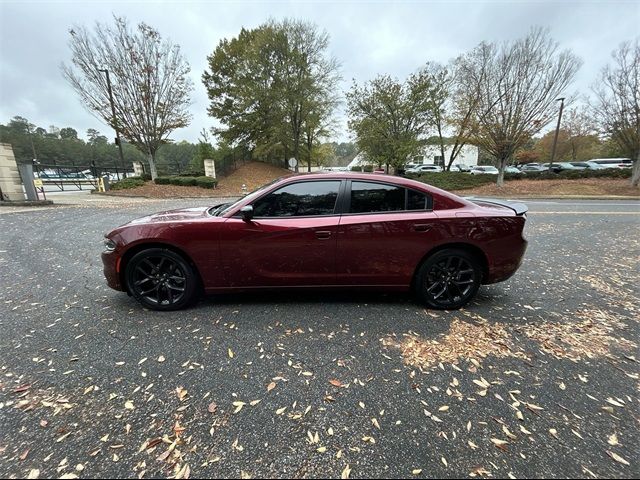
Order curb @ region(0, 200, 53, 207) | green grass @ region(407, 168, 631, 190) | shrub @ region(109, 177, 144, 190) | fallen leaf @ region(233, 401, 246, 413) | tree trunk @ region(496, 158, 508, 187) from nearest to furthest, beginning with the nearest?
1. fallen leaf @ region(233, 401, 246, 413)
2. curb @ region(0, 200, 53, 207)
3. shrub @ region(109, 177, 144, 190)
4. tree trunk @ region(496, 158, 508, 187)
5. green grass @ region(407, 168, 631, 190)

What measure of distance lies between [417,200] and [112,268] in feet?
11.3

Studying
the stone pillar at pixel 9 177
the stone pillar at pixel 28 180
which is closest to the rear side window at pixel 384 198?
the stone pillar at pixel 28 180

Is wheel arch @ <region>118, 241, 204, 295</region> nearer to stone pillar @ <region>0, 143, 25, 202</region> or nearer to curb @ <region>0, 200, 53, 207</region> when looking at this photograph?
curb @ <region>0, 200, 53, 207</region>

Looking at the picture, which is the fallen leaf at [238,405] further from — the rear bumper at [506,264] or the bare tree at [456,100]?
the bare tree at [456,100]

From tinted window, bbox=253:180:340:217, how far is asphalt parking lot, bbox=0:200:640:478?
108cm

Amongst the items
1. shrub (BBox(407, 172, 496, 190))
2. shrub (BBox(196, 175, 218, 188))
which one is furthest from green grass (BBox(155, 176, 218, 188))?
shrub (BBox(407, 172, 496, 190))

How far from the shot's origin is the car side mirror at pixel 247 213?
2949 millimetres

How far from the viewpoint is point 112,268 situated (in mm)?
3115

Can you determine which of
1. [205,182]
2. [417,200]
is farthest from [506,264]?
[205,182]

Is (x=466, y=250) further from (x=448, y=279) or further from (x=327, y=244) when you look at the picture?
(x=327, y=244)

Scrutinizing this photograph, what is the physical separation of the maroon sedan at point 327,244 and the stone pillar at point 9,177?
1277 cm

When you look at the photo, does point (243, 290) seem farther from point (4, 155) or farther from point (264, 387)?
point (4, 155)

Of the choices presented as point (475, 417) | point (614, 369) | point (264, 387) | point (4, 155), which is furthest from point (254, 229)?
point (4, 155)

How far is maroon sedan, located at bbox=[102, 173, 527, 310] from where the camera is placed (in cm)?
300
